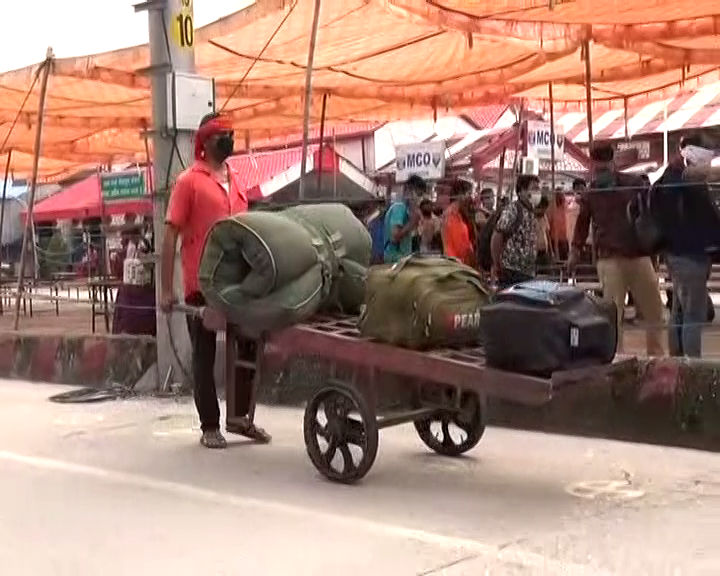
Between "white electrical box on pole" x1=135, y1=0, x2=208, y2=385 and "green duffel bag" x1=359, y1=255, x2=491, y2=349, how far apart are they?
3.39 metres

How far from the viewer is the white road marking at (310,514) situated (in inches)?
186

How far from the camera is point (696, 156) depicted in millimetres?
8648

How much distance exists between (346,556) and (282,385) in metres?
3.95

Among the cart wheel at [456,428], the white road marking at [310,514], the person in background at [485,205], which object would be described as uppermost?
the person in background at [485,205]

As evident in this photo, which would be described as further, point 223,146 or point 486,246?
point 486,246

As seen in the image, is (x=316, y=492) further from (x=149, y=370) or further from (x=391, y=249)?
(x=391, y=249)

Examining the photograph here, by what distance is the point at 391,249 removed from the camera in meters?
11.1

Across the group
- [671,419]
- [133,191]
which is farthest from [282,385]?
[133,191]

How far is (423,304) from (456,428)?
5.01ft

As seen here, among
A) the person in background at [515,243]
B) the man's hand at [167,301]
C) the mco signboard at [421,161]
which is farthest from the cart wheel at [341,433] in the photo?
the mco signboard at [421,161]

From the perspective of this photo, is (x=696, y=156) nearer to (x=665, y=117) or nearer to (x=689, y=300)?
(x=689, y=300)

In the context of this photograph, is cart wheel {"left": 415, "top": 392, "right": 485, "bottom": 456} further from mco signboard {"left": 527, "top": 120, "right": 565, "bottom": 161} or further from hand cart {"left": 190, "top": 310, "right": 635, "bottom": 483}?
mco signboard {"left": 527, "top": 120, "right": 565, "bottom": 161}

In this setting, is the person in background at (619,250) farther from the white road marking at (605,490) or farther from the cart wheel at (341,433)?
the cart wheel at (341,433)

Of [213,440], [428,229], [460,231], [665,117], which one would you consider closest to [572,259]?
[460,231]
